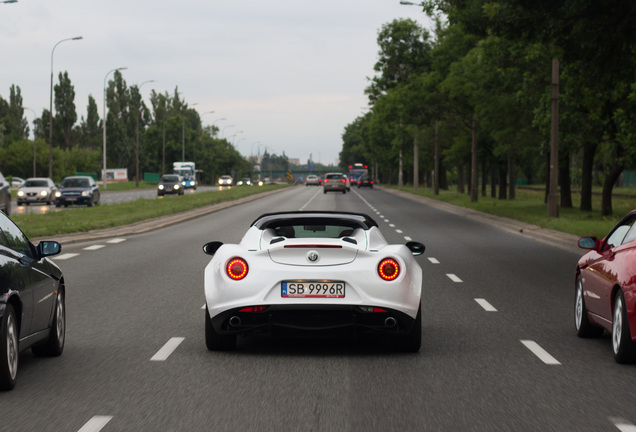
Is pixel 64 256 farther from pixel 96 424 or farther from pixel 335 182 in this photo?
pixel 335 182

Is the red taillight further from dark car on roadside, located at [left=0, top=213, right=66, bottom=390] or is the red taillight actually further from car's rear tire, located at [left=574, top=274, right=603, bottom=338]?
car's rear tire, located at [left=574, top=274, right=603, bottom=338]

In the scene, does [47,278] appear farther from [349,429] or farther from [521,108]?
[521,108]

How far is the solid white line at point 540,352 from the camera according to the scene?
25.9 feet

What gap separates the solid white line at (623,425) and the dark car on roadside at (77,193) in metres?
40.3

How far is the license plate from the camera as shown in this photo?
773 centimetres

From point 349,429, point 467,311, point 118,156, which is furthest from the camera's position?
point 118,156

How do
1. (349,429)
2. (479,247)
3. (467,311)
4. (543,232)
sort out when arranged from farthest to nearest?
(543,232) < (479,247) < (467,311) < (349,429)

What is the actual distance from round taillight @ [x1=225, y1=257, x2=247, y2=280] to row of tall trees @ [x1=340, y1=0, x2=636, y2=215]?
1097cm

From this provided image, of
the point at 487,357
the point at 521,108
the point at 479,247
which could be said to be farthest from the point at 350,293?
the point at 521,108

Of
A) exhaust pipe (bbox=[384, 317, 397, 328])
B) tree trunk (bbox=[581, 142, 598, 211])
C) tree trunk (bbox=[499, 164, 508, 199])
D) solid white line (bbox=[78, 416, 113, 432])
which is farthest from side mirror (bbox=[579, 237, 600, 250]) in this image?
tree trunk (bbox=[499, 164, 508, 199])

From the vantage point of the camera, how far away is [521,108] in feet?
121

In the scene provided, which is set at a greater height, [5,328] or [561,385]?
[5,328]

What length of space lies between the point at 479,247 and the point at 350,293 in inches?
549

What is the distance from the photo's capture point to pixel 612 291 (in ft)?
26.2
